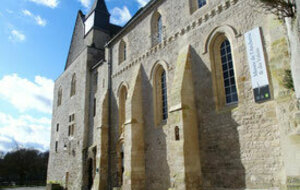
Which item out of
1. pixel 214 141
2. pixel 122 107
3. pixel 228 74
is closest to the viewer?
pixel 214 141

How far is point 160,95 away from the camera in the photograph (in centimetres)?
1365

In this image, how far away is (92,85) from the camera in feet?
70.6

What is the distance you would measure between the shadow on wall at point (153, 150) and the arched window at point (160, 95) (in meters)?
0.32

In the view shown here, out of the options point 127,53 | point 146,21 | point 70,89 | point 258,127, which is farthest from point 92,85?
point 258,127

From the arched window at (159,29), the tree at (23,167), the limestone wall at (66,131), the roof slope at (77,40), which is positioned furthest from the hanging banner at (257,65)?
the tree at (23,167)

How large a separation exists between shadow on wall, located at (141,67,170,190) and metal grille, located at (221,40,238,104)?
3.98 meters

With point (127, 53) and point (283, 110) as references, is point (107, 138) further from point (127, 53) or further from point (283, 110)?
point (283, 110)

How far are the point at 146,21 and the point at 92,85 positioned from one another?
8526 millimetres

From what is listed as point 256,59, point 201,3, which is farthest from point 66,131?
point 256,59

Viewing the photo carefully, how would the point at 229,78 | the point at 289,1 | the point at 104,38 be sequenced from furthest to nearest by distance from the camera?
the point at 104,38
the point at 229,78
the point at 289,1

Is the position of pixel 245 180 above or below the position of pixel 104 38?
below

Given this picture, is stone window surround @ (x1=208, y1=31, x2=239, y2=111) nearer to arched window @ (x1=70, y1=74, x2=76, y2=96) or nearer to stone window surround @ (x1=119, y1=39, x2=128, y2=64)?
stone window surround @ (x1=119, y1=39, x2=128, y2=64)

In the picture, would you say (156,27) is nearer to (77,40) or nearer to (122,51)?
(122,51)

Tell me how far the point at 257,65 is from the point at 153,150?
671 centimetres
